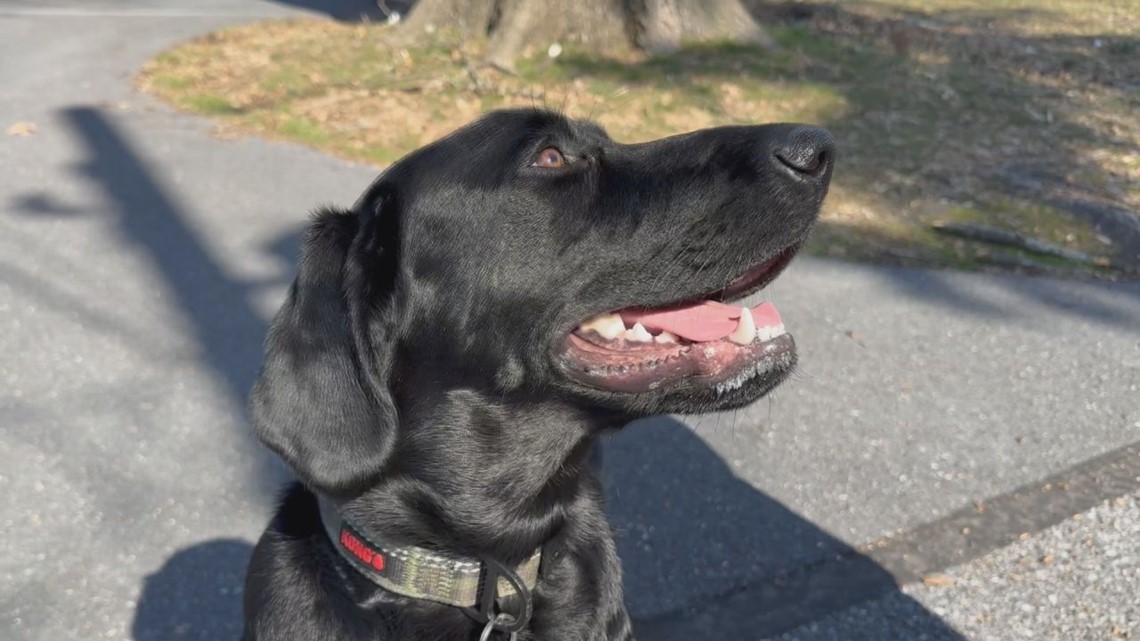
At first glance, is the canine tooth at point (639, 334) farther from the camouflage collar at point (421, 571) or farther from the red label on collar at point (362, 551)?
the red label on collar at point (362, 551)

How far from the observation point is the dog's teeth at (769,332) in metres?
2.54

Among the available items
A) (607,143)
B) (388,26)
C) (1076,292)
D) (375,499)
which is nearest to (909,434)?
(1076,292)

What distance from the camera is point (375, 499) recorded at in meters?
2.60

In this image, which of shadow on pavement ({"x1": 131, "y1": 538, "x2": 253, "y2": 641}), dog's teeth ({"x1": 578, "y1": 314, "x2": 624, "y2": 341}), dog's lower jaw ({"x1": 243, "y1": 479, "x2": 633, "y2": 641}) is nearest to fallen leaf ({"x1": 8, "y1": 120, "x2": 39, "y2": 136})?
shadow on pavement ({"x1": 131, "y1": 538, "x2": 253, "y2": 641})

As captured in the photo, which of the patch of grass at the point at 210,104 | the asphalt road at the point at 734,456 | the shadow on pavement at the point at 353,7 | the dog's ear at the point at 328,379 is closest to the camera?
the dog's ear at the point at 328,379

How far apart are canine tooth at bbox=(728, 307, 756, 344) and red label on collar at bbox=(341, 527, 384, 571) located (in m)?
0.91

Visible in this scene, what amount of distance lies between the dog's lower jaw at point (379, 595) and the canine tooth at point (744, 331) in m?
0.59

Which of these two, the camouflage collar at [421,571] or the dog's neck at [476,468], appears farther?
the dog's neck at [476,468]

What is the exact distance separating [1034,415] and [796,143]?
110 inches

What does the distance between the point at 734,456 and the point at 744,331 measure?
2050mm

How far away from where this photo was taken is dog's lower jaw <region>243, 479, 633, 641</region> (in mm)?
2529

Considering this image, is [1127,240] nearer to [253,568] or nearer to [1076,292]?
[1076,292]

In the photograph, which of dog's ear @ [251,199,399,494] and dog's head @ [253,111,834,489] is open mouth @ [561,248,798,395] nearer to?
dog's head @ [253,111,834,489]

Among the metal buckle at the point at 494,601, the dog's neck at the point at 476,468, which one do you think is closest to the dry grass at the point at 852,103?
the dog's neck at the point at 476,468
